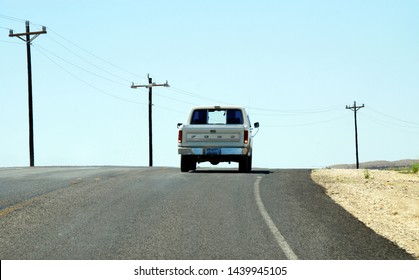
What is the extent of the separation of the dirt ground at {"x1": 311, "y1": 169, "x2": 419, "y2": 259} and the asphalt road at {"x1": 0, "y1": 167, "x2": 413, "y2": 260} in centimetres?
45

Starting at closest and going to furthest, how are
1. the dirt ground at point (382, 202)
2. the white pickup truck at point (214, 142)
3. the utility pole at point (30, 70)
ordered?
the dirt ground at point (382, 202)
the white pickup truck at point (214, 142)
the utility pole at point (30, 70)

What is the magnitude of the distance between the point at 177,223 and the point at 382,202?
741 centimetres

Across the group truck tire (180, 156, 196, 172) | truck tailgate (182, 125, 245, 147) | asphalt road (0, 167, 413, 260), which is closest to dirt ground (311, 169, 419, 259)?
asphalt road (0, 167, 413, 260)

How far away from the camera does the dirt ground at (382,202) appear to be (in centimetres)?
1199

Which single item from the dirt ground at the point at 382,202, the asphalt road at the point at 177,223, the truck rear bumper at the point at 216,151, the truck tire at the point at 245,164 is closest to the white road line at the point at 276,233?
the asphalt road at the point at 177,223

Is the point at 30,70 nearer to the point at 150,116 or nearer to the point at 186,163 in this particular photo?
the point at 150,116

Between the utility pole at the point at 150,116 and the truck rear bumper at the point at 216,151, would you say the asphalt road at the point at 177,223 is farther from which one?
the utility pole at the point at 150,116

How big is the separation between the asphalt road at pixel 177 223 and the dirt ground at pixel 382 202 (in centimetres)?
45

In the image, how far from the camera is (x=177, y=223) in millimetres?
11562

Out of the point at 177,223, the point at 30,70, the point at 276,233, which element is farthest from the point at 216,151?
the point at 30,70

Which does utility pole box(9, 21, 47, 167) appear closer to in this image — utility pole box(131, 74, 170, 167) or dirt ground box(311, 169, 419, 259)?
utility pole box(131, 74, 170, 167)
